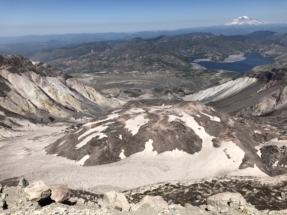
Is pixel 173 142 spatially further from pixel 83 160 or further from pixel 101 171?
pixel 83 160

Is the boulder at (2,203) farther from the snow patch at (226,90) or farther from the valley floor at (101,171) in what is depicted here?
the snow patch at (226,90)

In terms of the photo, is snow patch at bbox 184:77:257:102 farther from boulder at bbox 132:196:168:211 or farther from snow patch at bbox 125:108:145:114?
boulder at bbox 132:196:168:211

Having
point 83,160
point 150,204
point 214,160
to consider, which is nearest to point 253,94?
point 214,160

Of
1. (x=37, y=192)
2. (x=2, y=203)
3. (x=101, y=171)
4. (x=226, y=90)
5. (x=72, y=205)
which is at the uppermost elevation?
(x=2, y=203)

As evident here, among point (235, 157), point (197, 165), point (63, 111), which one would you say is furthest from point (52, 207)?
point (63, 111)

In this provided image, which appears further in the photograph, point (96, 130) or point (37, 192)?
point (96, 130)

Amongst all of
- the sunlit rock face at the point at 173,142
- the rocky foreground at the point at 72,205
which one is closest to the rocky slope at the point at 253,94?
the sunlit rock face at the point at 173,142

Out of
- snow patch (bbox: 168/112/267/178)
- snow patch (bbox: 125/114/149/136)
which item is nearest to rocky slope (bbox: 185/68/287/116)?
snow patch (bbox: 168/112/267/178)
